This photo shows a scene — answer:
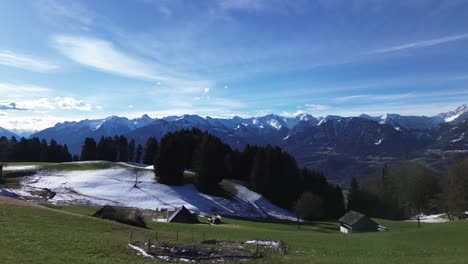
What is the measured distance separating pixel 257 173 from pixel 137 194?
106 feet

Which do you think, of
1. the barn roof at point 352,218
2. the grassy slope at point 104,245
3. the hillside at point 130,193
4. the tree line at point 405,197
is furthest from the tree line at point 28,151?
the barn roof at point 352,218

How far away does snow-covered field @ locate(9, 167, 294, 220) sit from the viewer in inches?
3364

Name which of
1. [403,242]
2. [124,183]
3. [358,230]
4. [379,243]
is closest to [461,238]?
[403,242]

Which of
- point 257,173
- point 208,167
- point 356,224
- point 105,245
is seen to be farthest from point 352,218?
point 105,245

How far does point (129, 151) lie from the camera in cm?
15600

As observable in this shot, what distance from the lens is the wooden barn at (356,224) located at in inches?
2849

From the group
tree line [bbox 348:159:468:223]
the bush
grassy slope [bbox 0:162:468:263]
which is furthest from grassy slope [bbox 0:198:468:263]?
tree line [bbox 348:159:468:223]

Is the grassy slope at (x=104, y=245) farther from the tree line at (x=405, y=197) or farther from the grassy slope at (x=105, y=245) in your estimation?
the tree line at (x=405, y=197)

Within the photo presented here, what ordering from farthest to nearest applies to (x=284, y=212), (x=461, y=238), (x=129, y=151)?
(x=129, y=151), (x=284, y=212), (x=461, y=238)

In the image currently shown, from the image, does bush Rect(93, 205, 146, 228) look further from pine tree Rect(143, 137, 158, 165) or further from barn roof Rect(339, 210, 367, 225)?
pine tree Rect(143, 137, 158, 165)

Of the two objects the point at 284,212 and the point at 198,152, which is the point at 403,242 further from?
the point at 198,152

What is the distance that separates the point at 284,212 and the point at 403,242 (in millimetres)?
54186

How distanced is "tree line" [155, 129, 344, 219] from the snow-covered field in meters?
3.85

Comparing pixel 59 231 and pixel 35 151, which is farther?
pixel 35 151
